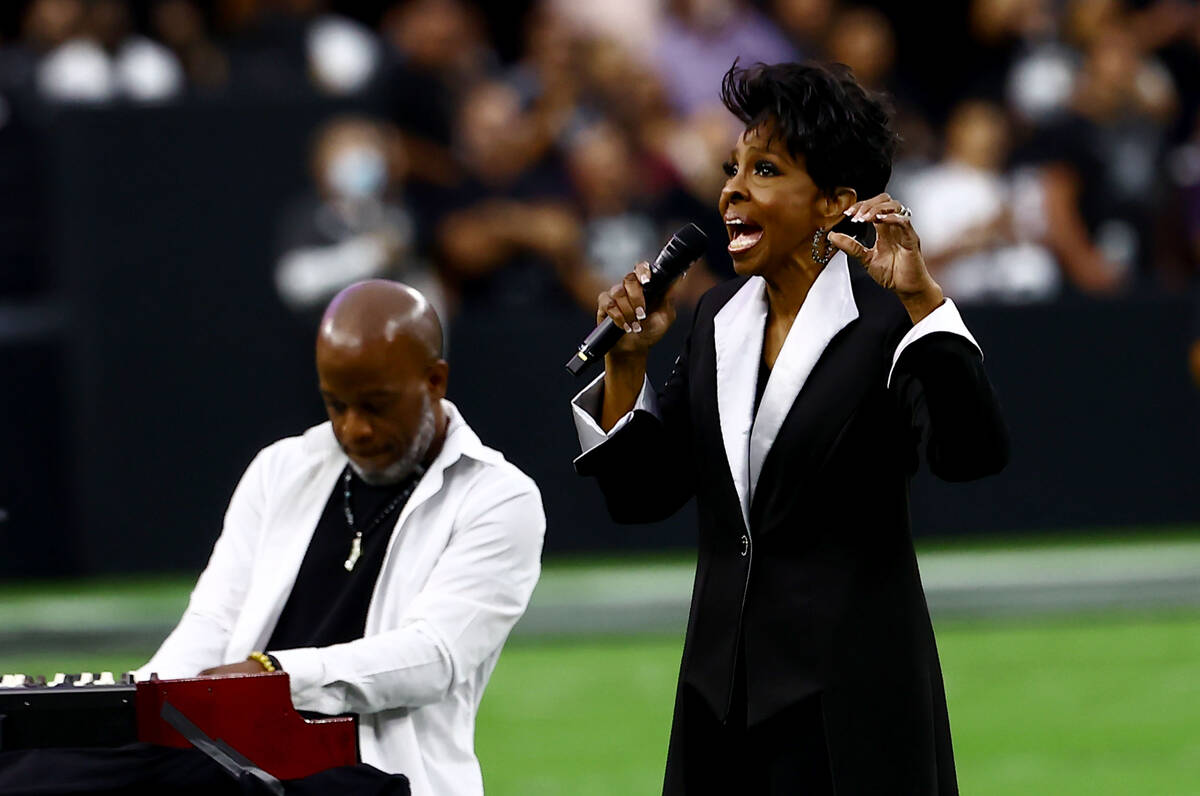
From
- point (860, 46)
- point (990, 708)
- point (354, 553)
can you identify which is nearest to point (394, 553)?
point (354, 553)

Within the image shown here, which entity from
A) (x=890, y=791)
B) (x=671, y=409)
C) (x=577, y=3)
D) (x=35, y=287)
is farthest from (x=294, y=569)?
(x=577, y=3)

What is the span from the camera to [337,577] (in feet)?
14.0

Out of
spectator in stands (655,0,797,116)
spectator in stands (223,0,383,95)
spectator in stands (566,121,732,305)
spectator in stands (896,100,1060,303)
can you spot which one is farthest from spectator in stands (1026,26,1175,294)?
spectator in stands (223,0,383,95)

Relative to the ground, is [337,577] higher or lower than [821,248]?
lower

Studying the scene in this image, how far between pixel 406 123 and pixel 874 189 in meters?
7.93

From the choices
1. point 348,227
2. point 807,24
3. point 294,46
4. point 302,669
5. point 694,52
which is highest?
point 807,24

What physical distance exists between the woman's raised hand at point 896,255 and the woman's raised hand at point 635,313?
0.38m

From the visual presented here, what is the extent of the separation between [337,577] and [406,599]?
0.52 ft

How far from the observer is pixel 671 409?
3770 millimetres

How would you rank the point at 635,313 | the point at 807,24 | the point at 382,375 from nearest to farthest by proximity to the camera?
the point at 635,313
the point at 382,375
the point at 807,24

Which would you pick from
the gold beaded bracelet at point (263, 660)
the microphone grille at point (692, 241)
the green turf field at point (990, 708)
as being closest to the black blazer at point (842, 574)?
the microphone grille at point (692, 241)

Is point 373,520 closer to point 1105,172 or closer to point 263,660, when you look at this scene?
point 263,660

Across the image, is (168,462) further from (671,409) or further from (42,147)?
(671,409)

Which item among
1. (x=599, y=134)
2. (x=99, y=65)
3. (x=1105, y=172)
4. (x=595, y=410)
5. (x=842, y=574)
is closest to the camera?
(x=842, y=574)
